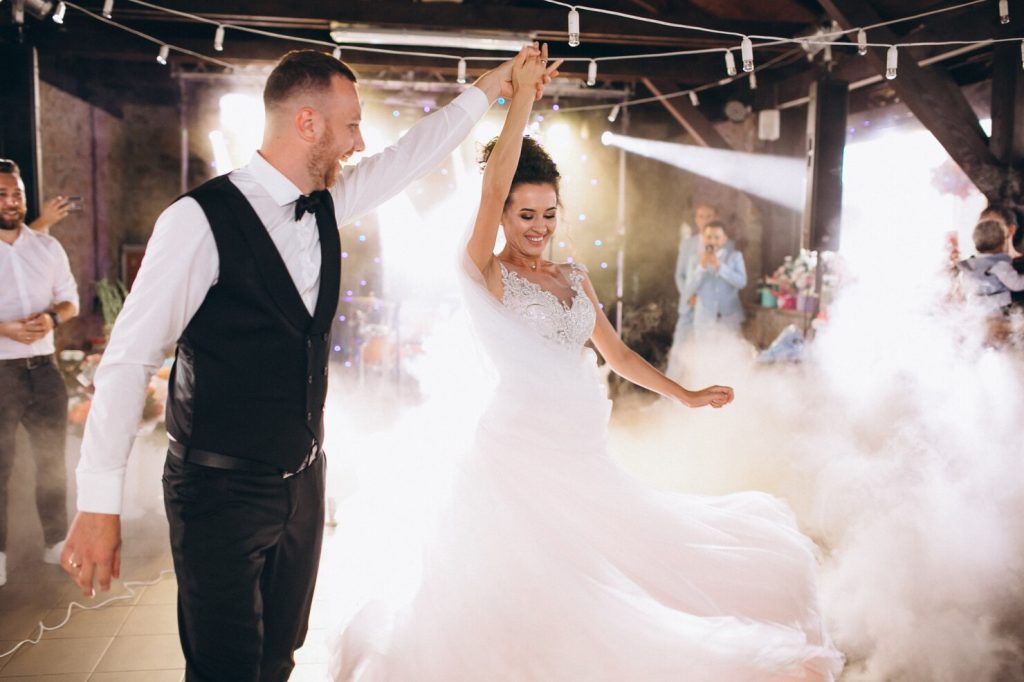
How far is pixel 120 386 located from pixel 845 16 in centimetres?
515

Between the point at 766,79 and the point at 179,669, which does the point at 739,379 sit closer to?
the point at 766,79

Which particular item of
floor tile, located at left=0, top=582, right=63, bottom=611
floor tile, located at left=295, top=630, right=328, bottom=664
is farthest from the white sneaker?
floor tile, located at left=295, top=630, right=328, bottom=664

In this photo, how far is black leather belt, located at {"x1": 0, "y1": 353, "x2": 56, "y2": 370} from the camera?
3559 millimetres

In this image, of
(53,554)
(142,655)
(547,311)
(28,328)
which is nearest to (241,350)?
(547,311)

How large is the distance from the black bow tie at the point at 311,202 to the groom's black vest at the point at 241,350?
0.11m

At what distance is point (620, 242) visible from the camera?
32.6 feet

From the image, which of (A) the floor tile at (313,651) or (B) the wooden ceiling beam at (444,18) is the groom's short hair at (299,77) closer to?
(A) the floor tile at (313,651)

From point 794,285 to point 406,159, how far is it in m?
6.12

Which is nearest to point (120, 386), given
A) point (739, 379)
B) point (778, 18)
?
point (739, 379)

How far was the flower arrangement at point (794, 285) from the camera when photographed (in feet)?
23.2

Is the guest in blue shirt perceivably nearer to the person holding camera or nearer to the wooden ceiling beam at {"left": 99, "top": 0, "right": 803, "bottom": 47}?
the person holding camera

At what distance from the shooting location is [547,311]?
2.61 meters

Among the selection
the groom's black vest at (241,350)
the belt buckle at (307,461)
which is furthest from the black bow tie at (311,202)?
the belt buckle at (307,461)

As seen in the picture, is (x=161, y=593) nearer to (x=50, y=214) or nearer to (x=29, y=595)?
(x=29, y=595)
